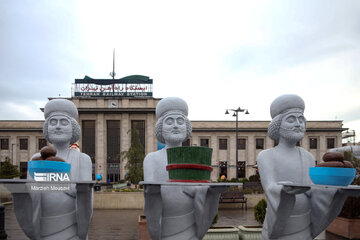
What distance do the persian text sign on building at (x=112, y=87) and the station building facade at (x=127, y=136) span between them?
2.97 metres

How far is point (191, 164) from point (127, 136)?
124 feet

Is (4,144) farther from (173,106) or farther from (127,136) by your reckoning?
(173,106)

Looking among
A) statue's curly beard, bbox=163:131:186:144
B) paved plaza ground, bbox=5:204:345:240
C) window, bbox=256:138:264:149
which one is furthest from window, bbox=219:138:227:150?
statue's curly beard, bbox=163:131:186:144

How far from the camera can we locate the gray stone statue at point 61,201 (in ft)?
12.7

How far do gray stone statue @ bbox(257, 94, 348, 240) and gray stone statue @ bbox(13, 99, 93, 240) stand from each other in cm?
230

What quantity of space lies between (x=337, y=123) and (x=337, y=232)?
113ft

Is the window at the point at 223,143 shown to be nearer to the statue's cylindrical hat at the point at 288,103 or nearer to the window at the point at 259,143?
the window at the point at 259,143

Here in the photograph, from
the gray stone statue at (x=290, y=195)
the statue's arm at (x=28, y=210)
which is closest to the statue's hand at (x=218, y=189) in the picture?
the gray stone statue at (x=290, y=195)

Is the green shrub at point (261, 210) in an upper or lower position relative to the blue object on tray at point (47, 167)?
lower

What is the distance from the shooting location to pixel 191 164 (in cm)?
354

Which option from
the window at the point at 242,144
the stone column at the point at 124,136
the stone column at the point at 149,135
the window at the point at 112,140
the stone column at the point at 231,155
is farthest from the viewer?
the window at the point at 242,144

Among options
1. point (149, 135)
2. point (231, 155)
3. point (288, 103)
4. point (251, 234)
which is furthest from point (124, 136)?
point (288, 103)

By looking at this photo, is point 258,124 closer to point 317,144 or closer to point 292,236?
point 317,144

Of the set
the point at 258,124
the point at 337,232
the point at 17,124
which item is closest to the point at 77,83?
the point at 17,124
